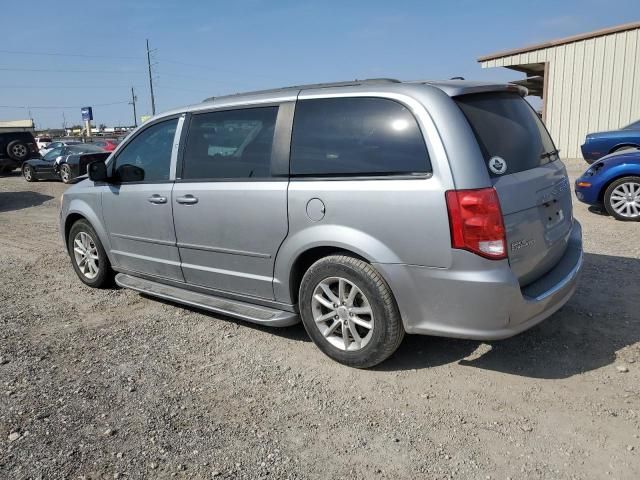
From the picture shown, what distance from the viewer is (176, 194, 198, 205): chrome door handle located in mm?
4117

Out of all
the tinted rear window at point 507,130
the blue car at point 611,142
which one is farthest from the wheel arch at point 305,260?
the blue car at point 611,142

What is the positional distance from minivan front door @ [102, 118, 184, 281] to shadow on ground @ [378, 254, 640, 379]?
213 cm

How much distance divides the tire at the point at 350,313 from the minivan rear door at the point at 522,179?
2.64 feet

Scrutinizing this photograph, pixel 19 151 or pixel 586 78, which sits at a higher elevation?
pixel 586 78

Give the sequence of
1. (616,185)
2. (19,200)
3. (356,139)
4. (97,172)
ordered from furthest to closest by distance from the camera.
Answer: (19,200) < (616,185) < (97,172) < (356,139)

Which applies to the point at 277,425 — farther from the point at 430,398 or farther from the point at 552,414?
the point at 552,414

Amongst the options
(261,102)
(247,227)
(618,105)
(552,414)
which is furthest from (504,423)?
(618,105)

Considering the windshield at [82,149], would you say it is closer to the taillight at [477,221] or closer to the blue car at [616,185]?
the blue car at [616,185]

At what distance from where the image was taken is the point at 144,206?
15.0 ft

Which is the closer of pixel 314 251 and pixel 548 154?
pixel 314 251

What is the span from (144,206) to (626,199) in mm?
6768

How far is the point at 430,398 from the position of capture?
3174mm

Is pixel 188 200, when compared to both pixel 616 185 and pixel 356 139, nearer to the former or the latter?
pixel 356 139

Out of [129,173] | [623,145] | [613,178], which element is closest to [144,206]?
[129,173]
